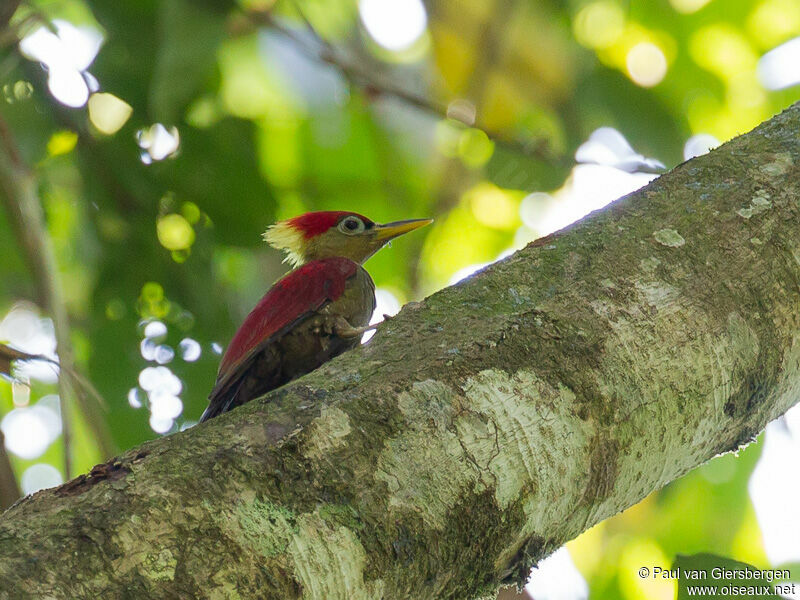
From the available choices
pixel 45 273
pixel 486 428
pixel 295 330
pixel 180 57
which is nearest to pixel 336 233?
pixel 180 57

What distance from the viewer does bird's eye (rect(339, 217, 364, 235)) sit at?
4.18 m

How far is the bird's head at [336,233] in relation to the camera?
4.18 metres

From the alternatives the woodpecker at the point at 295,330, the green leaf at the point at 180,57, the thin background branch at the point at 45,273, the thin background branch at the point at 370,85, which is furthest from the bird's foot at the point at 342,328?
the thin background branch at the point at 370,85

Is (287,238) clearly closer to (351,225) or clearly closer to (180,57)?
(351,225)

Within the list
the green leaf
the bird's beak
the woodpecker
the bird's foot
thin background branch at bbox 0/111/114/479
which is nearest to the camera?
thin background branch at bbox 0/111/114/479

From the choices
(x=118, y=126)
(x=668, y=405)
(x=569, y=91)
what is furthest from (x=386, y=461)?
(x=569, y=91)

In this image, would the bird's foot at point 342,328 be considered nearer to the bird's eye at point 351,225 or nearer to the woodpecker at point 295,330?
the woodpecker at point 295,330

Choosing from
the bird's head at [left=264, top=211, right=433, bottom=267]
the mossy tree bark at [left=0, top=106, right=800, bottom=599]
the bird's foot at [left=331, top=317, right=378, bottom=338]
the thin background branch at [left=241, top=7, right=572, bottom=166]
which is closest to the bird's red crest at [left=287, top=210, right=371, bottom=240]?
the bird's head at [left=264, top=211, right=433, bottom=267]

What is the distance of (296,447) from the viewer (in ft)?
4.84

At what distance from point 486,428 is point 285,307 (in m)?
1.49

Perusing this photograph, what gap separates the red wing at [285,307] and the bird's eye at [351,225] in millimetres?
889

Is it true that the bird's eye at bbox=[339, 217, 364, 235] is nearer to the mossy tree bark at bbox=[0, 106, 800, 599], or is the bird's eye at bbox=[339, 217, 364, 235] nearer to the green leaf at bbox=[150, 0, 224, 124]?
the green leaf at bbox=[150, 0, 224, 124]

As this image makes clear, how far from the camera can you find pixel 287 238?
4.30 metres

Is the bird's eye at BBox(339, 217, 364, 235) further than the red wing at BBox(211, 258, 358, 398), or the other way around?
the bird's eye at BBox(339, 217, 364, 235)
